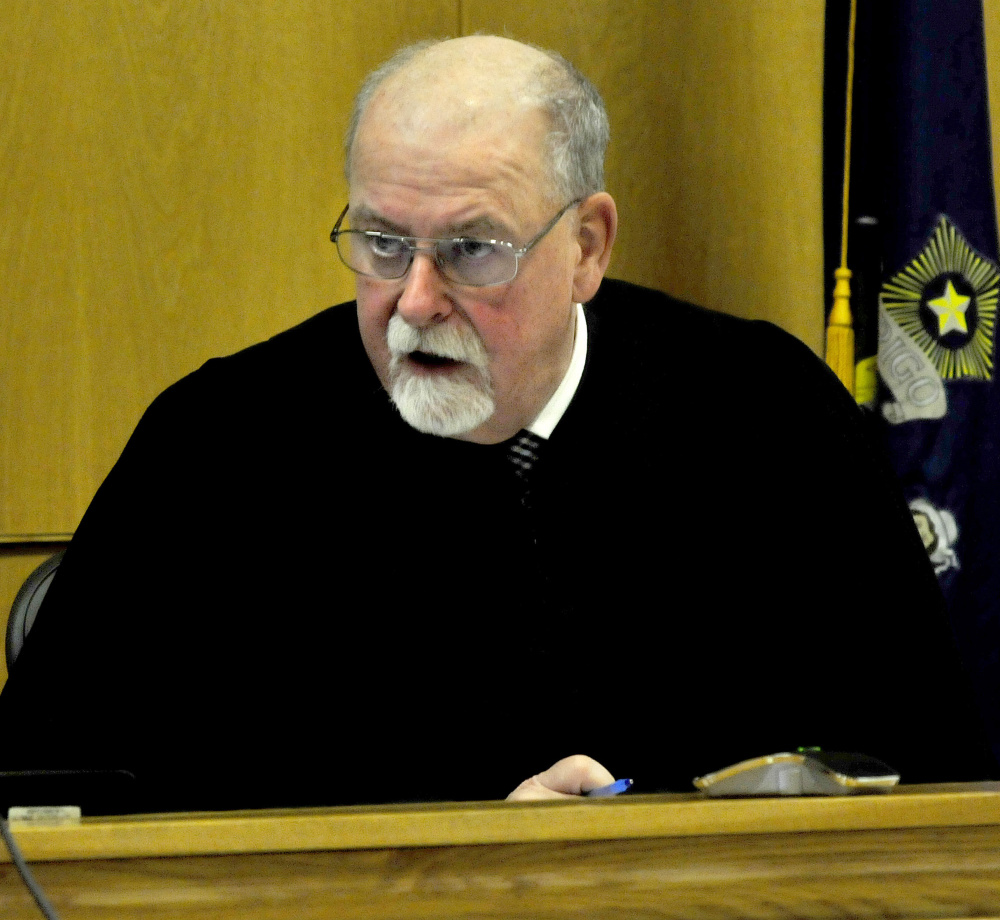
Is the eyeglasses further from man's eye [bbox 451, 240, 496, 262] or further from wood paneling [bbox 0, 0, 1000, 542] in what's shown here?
wood paneling [bbox 0, 0, 1000, 542]

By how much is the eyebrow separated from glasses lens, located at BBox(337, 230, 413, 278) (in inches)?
0.4

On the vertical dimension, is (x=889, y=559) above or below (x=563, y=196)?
below

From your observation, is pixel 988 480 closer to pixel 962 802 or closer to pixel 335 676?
pixel 335 676

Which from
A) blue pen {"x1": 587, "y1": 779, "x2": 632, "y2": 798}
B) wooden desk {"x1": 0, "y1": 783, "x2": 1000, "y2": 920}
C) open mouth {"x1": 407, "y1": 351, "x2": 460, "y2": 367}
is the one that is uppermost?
open mouth {"x1": 407, "y1": 351, "x2": 460, "y2": 367}

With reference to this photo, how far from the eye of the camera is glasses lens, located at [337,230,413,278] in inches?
61.6

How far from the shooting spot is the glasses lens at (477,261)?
1.58m

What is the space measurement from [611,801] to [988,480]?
68.1 inches

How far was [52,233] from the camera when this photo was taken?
2465mm

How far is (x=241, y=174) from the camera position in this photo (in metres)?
2.60

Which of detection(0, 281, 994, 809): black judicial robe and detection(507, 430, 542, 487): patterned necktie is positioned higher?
detection(507, 430, 542, 487): patterned necktie

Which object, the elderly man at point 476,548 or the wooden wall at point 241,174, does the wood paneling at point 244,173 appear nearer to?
the wooden wall at point 241,174

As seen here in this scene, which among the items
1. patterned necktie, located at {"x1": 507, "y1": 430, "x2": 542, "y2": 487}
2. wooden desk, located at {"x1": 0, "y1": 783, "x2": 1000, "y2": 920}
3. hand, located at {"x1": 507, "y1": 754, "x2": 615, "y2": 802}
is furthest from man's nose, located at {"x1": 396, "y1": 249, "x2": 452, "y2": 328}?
wooden desk, located at {"x1": 0, "y1": 783, "x2": 1000, "y2": 920}

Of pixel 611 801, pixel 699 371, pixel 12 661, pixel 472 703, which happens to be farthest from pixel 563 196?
pixel 611 801

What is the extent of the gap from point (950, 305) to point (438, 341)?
3.80ft
